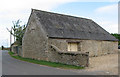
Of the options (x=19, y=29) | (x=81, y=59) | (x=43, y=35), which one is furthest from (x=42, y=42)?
(x=19, y=29)

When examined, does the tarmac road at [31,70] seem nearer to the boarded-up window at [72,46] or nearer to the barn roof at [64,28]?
the barn roof at [64,28]

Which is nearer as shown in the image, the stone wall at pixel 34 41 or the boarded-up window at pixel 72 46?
the stone wall at pixel 34 41

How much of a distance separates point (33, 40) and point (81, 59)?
992 centimetres

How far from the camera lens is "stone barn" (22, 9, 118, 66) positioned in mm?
16859

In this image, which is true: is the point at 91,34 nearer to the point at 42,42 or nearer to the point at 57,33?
the point at 57,33

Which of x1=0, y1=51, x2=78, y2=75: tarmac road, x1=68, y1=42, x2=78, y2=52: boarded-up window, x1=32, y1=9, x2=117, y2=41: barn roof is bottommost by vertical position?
x1=0, y1=51, x2=78, y2=75: tarmac road

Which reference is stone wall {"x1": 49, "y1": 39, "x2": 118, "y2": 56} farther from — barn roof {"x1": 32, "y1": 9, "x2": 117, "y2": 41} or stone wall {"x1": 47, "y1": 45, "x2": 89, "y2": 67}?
stone wall {"x1": 47, "y1": 45, "x2": 89, "y2": 67}

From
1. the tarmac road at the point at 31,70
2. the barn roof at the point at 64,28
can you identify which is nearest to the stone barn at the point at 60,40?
the barn roof at the point at 64,28

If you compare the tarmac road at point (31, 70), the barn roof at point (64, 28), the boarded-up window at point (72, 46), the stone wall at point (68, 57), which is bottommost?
the tarmac road at point (31, 70)

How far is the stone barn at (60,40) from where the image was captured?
664 inches

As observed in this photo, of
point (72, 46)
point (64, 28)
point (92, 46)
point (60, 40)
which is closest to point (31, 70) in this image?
point (60, 40)

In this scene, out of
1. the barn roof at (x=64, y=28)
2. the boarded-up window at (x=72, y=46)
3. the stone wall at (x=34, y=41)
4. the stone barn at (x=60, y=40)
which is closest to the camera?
the stone barn at (x=60, y=40)

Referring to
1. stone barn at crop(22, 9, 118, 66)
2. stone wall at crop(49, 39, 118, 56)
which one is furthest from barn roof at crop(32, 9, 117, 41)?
stone wall at crop(49, 39, 118, 56)

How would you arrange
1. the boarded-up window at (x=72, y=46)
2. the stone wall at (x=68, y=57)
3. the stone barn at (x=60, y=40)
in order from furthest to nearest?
the boarded-up window at (x=72, y=46) < the stone barn at (x=60, y=40) < the stone wall at (x=68, y=57)
